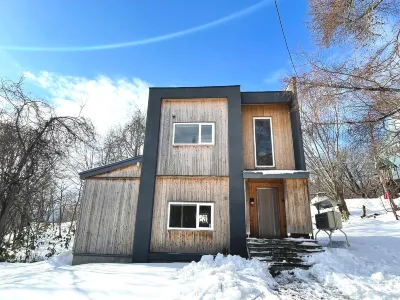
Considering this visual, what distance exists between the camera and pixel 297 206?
868 cm

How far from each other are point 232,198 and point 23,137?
10257 mm

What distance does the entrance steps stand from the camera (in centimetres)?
654

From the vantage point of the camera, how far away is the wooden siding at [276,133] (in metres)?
9.45

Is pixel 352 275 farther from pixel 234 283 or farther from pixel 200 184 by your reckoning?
pixel 200 184

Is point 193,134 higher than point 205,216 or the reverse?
higher

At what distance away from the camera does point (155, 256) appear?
8148 millimetres

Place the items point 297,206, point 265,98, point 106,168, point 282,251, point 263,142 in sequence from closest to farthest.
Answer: point 282,251
point 297,206
point 106,168
point 263,142
point 265,98

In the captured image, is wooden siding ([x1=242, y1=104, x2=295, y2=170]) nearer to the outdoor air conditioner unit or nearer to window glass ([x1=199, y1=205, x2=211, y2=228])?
Result: the outdoor air conditioner unit

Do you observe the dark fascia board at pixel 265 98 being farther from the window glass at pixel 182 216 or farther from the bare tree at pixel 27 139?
the bare tree at pixel 27 139

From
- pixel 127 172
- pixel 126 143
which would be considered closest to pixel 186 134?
pixel 127 172

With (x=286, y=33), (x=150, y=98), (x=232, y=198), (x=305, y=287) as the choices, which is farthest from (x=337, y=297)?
(x=150, y=98)

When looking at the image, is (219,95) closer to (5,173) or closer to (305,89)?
(305,89)

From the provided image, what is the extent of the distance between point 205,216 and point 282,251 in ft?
9.40

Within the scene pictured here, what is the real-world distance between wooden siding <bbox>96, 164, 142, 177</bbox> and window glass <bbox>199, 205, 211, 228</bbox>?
3008 mm
